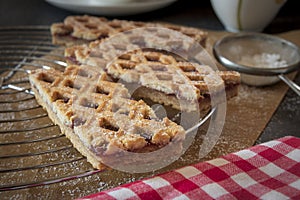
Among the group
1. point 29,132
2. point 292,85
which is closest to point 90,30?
point 29,132

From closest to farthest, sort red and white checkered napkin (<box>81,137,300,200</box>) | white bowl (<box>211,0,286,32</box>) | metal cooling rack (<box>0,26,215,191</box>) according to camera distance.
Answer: red and white checkered napkin (<box>81,137,300,200</box>), metal cooling rack (<box>0,26,215,191</box>), white bowl (<box>211,0,286,32</box>)

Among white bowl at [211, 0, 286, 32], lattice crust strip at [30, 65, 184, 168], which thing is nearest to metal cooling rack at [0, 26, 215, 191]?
lattice crust strip at [30, 65, 184, 168]

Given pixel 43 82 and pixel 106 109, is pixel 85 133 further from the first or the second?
pixel 43 82

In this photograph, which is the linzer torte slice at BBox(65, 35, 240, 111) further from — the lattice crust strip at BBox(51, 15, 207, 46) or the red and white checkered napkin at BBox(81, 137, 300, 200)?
the red and white checkered napkin at BBox(81, 137, 300, 200)

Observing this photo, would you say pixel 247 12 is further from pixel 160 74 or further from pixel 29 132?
pixel 29 132

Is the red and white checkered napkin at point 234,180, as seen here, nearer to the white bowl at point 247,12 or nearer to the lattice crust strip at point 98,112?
the lattice crust strip at point 98,112

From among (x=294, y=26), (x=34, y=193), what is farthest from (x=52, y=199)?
(x=294, y=26)
